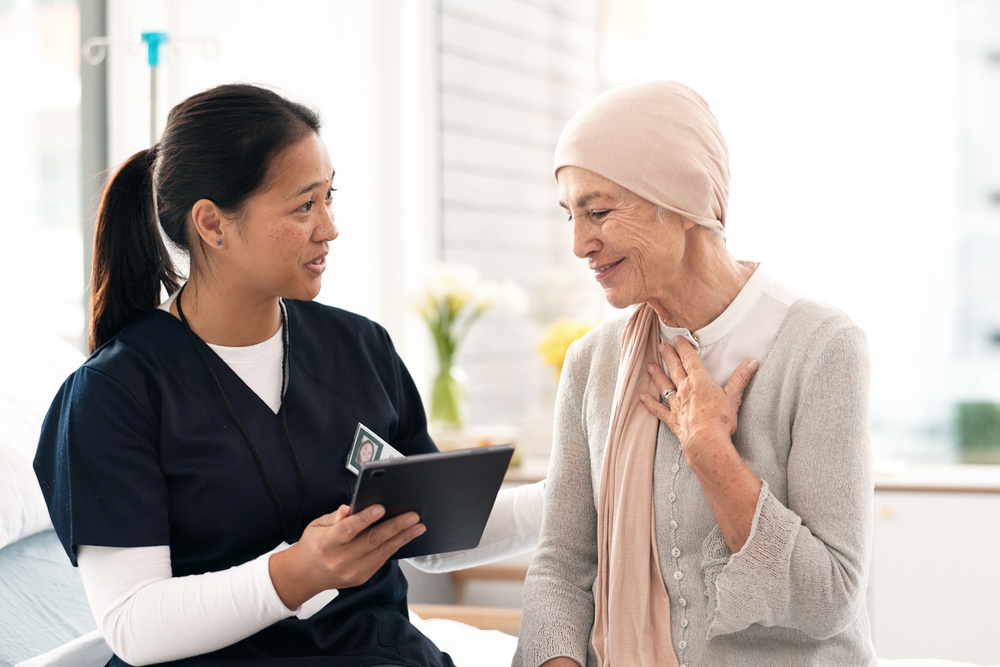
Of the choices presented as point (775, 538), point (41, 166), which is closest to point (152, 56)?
point (41, 166)

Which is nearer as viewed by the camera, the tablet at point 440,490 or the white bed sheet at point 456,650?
the tablet at point 440,490

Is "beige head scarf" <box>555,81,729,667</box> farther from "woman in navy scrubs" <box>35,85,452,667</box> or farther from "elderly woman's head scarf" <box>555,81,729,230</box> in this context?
"woman in navy scrubs" <box>35,85,452,667</box>

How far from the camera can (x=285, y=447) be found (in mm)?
1393

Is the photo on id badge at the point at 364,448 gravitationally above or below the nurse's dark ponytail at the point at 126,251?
below

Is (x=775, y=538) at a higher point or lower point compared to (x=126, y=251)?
lower

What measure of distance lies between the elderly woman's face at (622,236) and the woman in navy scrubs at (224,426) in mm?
391

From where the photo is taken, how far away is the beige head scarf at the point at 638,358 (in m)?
1.27

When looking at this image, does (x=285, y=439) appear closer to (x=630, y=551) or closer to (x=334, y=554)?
(x=334, y=554)

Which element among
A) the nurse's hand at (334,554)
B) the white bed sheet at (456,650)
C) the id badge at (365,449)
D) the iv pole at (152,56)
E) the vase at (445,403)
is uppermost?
the iv pole at (152,56)

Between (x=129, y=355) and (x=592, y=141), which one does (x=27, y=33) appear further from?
(x=592, y=141)

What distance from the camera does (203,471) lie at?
4.33 ft

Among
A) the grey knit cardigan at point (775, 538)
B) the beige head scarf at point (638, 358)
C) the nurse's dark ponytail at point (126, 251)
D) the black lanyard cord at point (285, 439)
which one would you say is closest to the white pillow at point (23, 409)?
the nurse's dark ponytail at point (126, 251)

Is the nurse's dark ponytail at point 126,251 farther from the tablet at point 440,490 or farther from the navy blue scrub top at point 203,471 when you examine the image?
the tablet at point 440,490

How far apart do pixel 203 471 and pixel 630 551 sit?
0.61m
